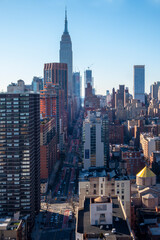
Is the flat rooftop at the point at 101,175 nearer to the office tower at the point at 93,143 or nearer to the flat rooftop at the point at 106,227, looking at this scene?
the flat rooftop at the point at 106,227

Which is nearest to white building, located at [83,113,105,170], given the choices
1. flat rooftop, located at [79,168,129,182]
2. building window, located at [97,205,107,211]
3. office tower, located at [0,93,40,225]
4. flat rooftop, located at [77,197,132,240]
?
office tower, located at [0,93,40,225]

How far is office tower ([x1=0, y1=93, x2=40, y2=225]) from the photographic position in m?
66.4

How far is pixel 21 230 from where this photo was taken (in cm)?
5309

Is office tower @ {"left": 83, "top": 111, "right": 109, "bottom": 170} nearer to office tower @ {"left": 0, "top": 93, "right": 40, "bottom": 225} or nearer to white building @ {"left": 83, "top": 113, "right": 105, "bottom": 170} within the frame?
white building @ {"left": 83, "top": 113, "right": 105, "bottom": 170}

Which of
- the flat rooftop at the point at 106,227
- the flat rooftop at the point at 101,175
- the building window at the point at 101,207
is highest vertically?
the flat rooftop at the point at 101,175

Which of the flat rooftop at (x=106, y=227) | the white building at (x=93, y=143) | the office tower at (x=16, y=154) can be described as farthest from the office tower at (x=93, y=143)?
the flat rooftop at (x=106, y=227)

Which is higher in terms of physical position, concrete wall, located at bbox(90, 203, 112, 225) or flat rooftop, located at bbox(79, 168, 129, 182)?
flat rooftop, located at bbox(79, 168, 129, 182)

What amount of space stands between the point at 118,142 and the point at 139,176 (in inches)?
3203

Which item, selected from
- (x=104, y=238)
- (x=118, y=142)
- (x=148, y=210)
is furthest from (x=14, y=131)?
(x=118, y=142)

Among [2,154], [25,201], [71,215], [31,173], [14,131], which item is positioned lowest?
[71,215]

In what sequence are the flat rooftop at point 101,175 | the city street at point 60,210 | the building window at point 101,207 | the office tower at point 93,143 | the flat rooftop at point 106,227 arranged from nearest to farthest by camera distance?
the flat rooftop at point 106,227
the building window at point 101,207
the flat rooftop at point 101,175
the city street at point 60,210
the office tower at point 93,143

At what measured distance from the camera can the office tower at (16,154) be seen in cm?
6638

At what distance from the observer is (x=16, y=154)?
220ft

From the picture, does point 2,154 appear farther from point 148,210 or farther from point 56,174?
point 56,174
